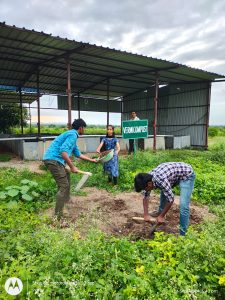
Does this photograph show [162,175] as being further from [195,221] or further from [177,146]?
[177,146]

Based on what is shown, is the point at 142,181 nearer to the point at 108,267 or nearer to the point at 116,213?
the point at 108,267

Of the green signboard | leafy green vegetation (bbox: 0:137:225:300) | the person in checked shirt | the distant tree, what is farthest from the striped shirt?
the distant tree

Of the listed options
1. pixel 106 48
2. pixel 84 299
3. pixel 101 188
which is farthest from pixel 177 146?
pixel 84 299

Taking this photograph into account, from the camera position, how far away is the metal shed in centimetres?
990

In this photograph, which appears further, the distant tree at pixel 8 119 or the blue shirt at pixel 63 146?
the distant tree at pixel 8 119

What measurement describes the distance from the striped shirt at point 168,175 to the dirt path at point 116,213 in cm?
91

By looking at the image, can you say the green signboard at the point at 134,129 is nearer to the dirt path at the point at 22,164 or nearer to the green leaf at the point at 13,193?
the dirt path at the point at 22,164

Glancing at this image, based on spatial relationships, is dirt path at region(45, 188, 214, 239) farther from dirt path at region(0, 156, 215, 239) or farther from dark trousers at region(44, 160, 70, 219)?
dark trousers at region(44, 160, 70, 219)

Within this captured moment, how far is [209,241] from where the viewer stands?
2.68 m

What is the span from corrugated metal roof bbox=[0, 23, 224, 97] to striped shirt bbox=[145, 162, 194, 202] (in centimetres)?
647

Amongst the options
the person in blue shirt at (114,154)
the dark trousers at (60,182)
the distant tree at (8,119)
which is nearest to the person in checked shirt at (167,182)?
the dark trousers at (60,182)

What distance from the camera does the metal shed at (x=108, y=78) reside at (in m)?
9.90

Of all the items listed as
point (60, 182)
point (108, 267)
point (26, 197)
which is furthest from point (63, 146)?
point (108, 267)

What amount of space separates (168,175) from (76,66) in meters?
10.2
